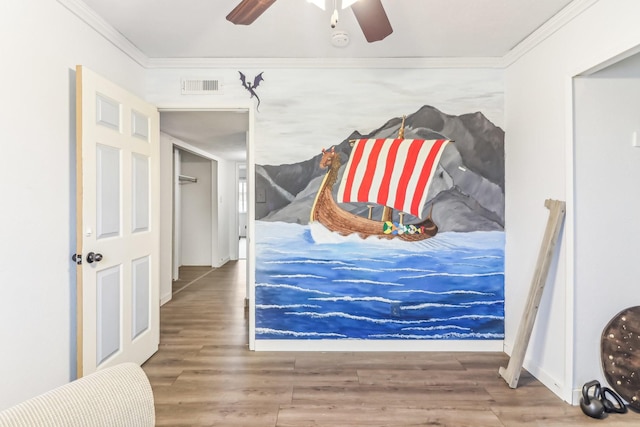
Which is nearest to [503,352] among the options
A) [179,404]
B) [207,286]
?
[179,404]

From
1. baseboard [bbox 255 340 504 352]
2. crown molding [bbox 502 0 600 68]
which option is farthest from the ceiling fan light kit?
baseboard [bbox 255 340 504 352]

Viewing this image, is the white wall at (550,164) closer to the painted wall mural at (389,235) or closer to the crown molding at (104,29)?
the painted wall mural at (389,235)

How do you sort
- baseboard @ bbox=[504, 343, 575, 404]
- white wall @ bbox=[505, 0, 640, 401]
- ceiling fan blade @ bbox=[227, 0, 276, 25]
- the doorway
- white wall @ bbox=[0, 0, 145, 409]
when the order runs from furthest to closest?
the doorway
baseboard @ bbox=[504, 343, 575, 404]
white wall @ bbox=[505, 0, 640, 401]
white wall @ bbox=[0, 0, 145, 409]
ceiling fan blade @ bbox=[227, 0, 276, 25]

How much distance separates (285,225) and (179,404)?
1.49 meters

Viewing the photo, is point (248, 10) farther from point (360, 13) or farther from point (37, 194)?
point (37, 194)

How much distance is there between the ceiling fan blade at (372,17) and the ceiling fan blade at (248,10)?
39 cm

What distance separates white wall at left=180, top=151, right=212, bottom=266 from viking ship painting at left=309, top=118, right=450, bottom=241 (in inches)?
180

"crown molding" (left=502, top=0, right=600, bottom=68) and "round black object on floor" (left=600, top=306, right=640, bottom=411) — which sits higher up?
"crown molding" (left=502, top=0, right=600, bottom=68)

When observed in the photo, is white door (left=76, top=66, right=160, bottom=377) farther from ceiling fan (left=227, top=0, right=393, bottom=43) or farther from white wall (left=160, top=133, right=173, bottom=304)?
white wall (left=160, top=133, right=173, bottom=304)

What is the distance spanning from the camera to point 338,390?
2.36m

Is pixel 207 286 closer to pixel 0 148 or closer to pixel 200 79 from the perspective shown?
pixel 200 79

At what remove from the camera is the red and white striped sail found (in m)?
2.94

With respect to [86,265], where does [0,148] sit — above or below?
above

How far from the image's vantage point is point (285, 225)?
299cm
